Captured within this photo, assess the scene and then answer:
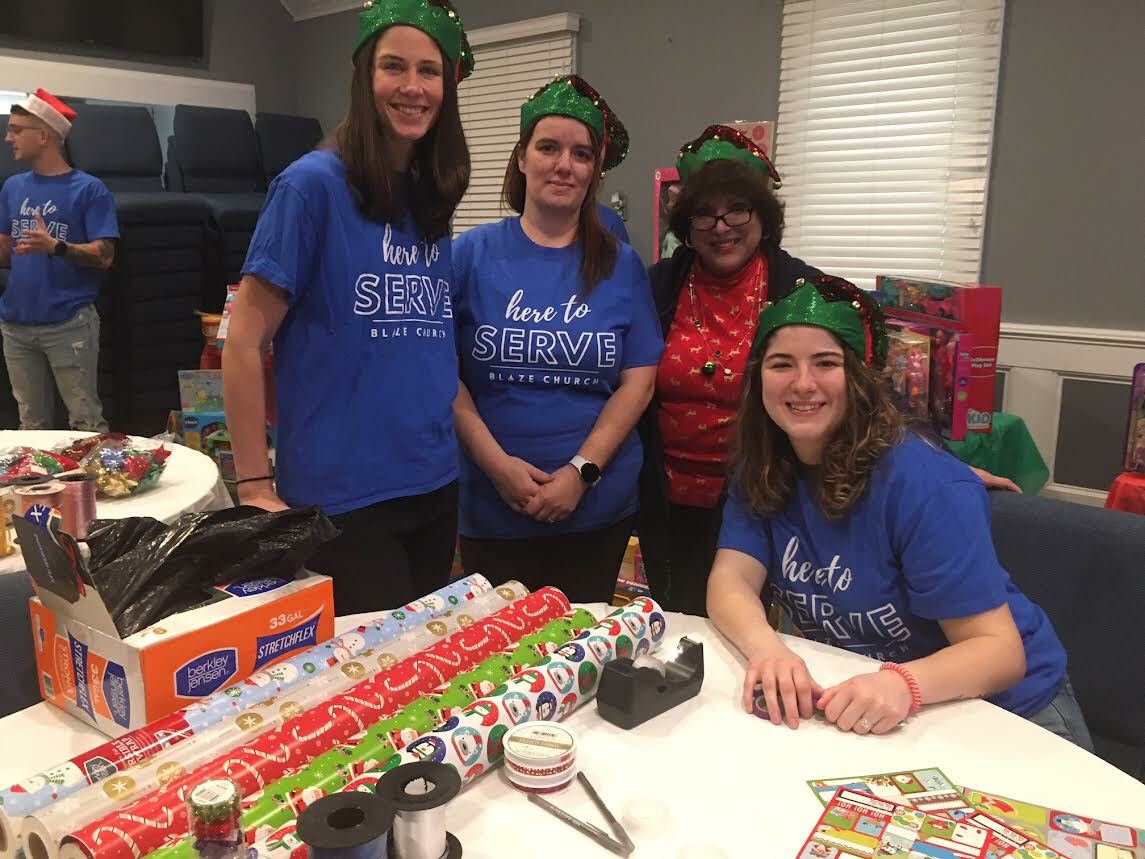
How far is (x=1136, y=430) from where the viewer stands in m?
2.77

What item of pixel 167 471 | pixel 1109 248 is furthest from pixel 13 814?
pixel 1109 248

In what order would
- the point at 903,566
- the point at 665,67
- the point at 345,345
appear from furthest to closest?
1. the point at 665,67
2. the point at 345,345
3. the point at 903,566

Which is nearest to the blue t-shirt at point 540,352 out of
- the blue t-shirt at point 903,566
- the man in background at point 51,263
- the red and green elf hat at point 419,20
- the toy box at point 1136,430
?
the red and green elf hat at point 419,20

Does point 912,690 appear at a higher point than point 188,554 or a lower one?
lower

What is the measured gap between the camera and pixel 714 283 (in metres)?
2.18

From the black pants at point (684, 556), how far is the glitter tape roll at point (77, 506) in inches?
49.1

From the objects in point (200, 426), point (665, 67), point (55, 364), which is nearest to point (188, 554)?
point (200, 426)

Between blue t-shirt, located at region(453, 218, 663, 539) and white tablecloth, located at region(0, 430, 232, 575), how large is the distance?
66cm

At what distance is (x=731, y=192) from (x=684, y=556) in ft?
2.94

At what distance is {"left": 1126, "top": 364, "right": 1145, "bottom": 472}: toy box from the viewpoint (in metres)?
2.74

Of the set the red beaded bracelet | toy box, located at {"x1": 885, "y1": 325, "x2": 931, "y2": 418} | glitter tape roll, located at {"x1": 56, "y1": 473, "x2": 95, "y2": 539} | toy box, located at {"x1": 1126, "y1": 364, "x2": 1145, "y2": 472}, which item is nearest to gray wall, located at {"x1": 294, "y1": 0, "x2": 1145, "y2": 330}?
toy box, located at {"x1": 1126, "y1": 364, "x2": 1145, "y2": 472}

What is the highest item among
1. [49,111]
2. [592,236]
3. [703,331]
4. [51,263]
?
[49,111]

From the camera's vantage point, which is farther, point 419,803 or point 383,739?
point 383,739

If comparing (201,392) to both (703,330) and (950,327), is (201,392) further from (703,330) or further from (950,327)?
(950,327)
